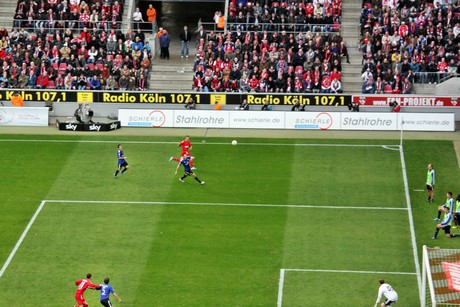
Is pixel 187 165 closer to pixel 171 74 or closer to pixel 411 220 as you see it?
pixel 411 220

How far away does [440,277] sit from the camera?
43.6 meters

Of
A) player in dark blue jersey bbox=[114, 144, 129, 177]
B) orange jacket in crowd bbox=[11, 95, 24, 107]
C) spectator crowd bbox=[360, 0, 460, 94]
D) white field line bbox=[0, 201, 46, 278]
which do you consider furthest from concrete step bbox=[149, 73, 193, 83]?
white field line bbox=[0, 201, 46, 278]

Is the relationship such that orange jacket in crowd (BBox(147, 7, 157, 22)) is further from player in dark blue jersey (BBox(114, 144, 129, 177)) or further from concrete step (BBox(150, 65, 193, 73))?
player in dark blue jersey (BBox(114, 144, 129, 177))

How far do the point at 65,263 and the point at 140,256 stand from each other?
2.96 meters

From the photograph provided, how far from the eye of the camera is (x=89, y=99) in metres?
67.6

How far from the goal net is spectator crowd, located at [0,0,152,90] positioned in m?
27.8

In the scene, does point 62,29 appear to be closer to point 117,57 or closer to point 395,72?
point 117,57

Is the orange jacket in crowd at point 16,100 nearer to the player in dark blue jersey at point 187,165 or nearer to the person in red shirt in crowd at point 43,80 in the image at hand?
the person in red shirt in crowd at point 43,80

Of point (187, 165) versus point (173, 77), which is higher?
point (173, 77)

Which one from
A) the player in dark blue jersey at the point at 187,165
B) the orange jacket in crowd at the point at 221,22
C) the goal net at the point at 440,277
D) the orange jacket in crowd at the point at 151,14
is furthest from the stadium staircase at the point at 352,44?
the goal net at the point at 440,277

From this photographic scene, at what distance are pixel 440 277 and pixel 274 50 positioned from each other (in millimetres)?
28849

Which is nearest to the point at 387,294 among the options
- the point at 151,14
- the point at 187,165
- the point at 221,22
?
the point at 187,165

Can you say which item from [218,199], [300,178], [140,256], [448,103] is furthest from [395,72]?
[140,256]

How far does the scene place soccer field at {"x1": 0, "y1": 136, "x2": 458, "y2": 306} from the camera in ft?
147
